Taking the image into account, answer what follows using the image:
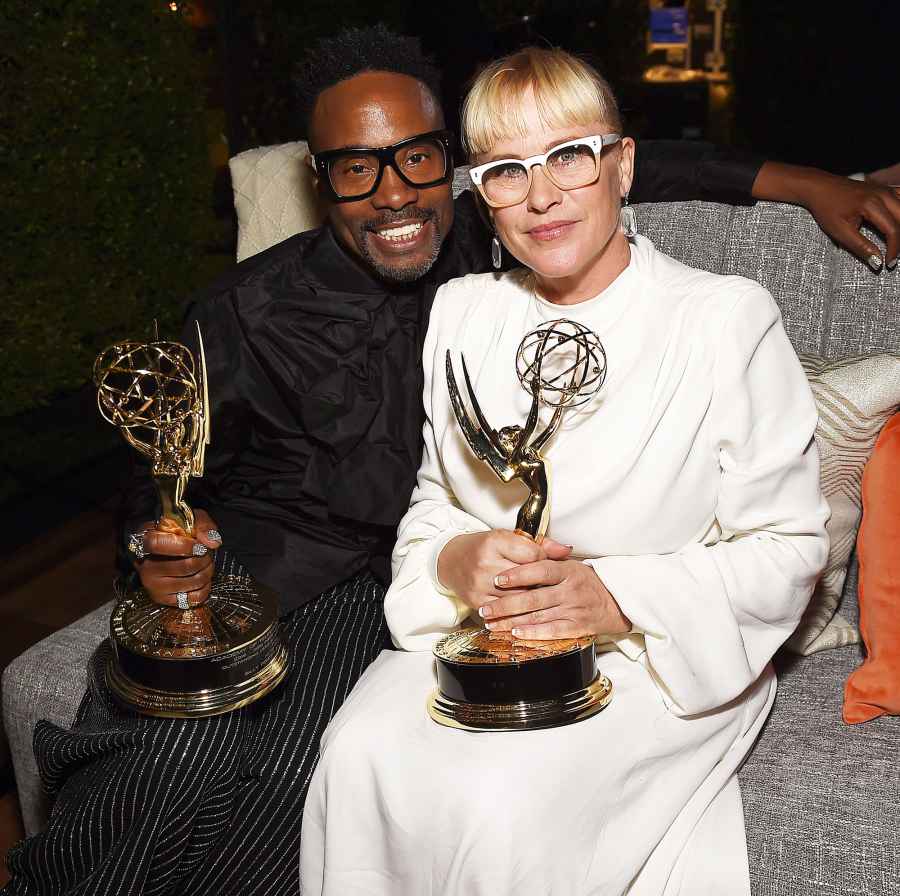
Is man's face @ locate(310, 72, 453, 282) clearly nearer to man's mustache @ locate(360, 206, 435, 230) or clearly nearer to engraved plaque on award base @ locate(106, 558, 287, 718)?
man's mustache @ locate(360, 206, 435, 230)

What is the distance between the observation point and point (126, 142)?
188 inches

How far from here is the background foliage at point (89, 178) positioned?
4207 millimetres

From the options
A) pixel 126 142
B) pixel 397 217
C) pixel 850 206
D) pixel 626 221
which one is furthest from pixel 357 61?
pixel 126 142

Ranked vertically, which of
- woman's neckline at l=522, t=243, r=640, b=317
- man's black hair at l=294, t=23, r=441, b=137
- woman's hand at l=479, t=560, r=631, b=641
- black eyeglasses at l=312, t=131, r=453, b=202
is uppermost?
man's black hair at l=294, t=23, r=441, b=137

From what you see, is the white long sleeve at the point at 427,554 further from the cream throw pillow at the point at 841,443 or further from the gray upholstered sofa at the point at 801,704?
the cream throw pillow at the point at 841,443

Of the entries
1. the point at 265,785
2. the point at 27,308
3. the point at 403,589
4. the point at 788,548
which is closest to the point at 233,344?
the point at 403,589

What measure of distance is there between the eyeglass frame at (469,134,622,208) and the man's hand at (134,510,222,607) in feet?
2.51

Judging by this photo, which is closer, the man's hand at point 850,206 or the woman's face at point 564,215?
the woman's face at point 564,215

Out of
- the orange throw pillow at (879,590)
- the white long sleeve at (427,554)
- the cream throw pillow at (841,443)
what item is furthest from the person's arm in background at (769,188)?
the white long sleeve at (427,554)

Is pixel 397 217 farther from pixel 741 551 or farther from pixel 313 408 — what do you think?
pixel 741 551

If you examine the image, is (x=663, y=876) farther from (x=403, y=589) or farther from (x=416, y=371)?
(x=416, y=371)

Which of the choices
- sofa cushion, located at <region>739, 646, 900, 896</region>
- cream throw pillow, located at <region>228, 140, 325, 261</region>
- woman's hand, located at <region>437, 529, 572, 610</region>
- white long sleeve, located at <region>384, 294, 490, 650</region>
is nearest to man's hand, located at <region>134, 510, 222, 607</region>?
white long sleeve, located at <region>384, 294, 490, 650</region>

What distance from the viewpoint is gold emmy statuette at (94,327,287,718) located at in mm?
1710

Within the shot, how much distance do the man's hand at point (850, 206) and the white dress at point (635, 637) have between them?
21.4 inches
